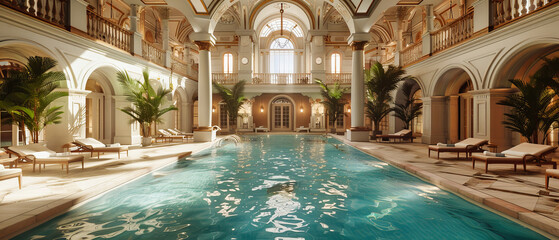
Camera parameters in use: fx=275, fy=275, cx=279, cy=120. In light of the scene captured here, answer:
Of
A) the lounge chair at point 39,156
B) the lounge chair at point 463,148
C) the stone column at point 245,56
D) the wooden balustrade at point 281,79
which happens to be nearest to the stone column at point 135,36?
the lounge chair at point 39,156

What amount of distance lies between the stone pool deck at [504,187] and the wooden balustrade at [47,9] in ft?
35.3

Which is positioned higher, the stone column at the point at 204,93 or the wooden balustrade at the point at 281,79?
the wooden balustrade at the point at 281,79

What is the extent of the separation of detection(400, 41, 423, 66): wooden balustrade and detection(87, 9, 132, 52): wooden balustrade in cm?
1437

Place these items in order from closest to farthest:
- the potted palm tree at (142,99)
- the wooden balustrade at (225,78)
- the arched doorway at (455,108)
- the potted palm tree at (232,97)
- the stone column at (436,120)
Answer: the potted palm tree at (142,99), the arched doorway at (455,108), the stone column at (436,120), the potted palm tree at (232,97), the wooden balustrade at (225,78)

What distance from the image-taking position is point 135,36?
1277cm

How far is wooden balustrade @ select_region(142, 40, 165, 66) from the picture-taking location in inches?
549

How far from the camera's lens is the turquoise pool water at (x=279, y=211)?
3.46 metres

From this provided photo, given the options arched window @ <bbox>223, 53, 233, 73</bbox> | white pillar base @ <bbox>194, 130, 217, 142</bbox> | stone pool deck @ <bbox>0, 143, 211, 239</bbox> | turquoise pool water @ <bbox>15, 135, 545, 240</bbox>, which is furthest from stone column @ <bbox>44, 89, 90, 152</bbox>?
arched window @ <bbox>223, 53, 233, 73</bbox>

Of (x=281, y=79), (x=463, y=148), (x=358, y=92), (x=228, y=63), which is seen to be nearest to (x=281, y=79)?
(x=281, y=79)

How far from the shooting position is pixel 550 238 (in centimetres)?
319

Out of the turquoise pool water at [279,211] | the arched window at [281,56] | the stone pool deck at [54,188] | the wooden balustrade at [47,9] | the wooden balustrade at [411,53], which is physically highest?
the arched window at [281,56]

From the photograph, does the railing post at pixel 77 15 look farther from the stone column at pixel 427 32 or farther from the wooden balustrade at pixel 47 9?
the stone column at pixel 427 32

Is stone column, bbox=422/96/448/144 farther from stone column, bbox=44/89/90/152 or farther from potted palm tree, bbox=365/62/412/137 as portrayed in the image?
stone column, bbox=44/89/90/152

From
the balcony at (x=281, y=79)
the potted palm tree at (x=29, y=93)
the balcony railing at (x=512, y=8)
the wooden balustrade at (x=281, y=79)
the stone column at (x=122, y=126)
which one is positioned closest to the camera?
the potted palm tree at (x=29, y=93)
